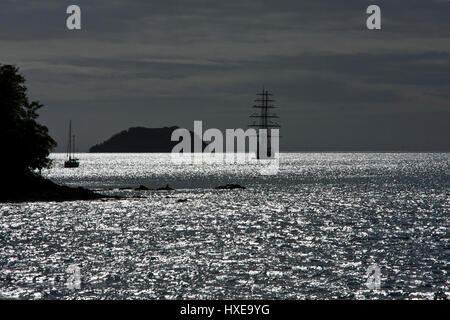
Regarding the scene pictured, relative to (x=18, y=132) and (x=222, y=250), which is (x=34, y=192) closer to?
(x=18, y=132)

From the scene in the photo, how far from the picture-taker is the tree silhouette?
8631cm

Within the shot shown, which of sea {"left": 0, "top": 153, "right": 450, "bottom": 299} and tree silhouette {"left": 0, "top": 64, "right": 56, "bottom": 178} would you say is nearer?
sea {"left": 0, "top": 153, "right": 450, "bottom": 299}

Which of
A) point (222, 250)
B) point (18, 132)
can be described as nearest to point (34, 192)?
point (18, 132)

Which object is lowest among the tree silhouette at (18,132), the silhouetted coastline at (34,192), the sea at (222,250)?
the sea at (222,250)

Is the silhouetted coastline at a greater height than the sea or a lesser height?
greater

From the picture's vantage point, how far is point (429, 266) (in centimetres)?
4394

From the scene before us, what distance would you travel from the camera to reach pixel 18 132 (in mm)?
86750

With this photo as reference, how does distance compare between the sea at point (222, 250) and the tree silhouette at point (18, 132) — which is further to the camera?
the tree silhouette at point (18, 132)

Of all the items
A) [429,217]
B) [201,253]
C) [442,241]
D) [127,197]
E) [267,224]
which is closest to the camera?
[201,253]

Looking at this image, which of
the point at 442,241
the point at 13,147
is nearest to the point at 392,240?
the point at 442,241

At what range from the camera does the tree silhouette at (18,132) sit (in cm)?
8631

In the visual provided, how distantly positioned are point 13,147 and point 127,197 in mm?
22804

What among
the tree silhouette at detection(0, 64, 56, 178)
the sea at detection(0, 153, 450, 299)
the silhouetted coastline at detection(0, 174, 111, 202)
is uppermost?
the tree silhouette at detection(0, 64, 56, 178)
